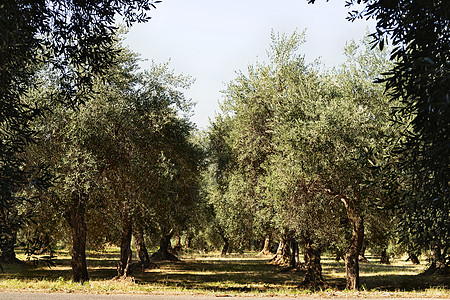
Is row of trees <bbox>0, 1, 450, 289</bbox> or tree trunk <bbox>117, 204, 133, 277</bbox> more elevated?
row of trees <bbox>0, 1, 450, 289</bbox>

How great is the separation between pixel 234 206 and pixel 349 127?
1196 centimetres

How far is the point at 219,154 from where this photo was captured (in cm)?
3303

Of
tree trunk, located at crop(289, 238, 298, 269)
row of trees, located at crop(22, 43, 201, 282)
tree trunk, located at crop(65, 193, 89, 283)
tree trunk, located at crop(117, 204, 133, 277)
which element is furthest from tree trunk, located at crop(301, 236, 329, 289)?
tree trunk, located at crop(65, 193, 89, 283)

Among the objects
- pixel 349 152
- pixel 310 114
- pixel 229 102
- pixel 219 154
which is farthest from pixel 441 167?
pixel 219 154

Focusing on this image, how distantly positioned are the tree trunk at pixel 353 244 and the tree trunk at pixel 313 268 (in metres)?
1.76

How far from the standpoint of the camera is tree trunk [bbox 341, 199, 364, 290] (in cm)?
2050

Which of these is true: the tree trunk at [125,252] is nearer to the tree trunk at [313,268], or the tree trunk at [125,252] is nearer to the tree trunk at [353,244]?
the tree trunk at [313,268]

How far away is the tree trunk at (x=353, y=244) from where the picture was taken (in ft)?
67.3

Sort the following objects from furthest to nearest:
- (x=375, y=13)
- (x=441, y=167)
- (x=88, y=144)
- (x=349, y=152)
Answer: (x=88, y=144) → (x=349, y=152) → (x=375, y=13) → (x=441, y=167)

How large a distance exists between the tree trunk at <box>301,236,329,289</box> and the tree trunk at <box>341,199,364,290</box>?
176 cm

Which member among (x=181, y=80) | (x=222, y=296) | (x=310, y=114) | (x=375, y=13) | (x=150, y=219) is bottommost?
(x=222, y=296)

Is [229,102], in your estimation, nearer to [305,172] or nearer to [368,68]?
[368,68]

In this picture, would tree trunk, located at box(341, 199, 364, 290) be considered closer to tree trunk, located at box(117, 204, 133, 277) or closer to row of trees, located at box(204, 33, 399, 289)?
row of trees, located at box(204, 33, 399, 289)

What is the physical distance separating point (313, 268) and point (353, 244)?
124 inches
